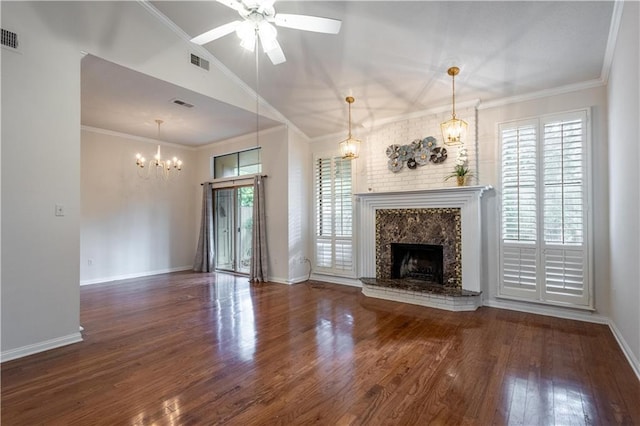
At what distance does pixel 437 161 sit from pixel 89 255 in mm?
6710

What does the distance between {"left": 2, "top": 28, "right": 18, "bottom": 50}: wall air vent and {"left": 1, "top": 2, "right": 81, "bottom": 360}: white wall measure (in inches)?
2.1

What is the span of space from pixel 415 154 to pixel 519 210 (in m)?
1.72

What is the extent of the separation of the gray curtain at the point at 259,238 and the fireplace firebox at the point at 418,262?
8.60ft

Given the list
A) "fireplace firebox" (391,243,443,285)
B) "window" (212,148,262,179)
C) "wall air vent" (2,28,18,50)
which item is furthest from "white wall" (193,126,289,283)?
"wall air vent" (2,28,18,50)

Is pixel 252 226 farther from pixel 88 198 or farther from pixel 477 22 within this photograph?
pixel 477 22

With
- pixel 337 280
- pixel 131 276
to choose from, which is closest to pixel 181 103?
pixel 131 276

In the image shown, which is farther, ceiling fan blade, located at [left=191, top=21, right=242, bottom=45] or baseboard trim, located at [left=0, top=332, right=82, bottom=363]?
baseboard trim, located at [left=0, top=332, right=82, bottom=363]

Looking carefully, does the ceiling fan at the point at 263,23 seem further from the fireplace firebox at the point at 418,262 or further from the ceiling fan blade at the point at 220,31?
the fireplace firebox at the point at 418,262

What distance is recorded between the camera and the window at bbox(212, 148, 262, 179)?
7031 millimetres

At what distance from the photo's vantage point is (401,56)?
402 cm

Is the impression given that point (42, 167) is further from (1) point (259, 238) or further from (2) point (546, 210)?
(2) point (546, 210)

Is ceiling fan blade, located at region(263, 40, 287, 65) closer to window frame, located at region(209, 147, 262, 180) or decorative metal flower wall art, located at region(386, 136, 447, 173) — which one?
decorative metal flower wall art, located at region(386, 136, 447, 173)

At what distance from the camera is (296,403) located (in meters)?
2.20

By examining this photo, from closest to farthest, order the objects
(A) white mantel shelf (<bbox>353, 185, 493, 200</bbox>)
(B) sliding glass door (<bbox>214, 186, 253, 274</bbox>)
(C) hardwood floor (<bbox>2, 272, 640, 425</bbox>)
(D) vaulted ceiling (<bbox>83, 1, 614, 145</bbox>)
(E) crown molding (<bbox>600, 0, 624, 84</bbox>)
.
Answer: (C) hardwood floor (<bbox>2, 272, 640, 425</bbox>), (E) crown molding (<bbox>600, 0, 624, 84</bbox>), (D) vaulted ceiling (<bbox>83, 1, 614, 145</bbox>), (A) white mantel shelf (<bbox>353, 185, 493, 200</bbox>), (B) sliding glass door (<bbox>214, 186, 253, 274</bbox>)
